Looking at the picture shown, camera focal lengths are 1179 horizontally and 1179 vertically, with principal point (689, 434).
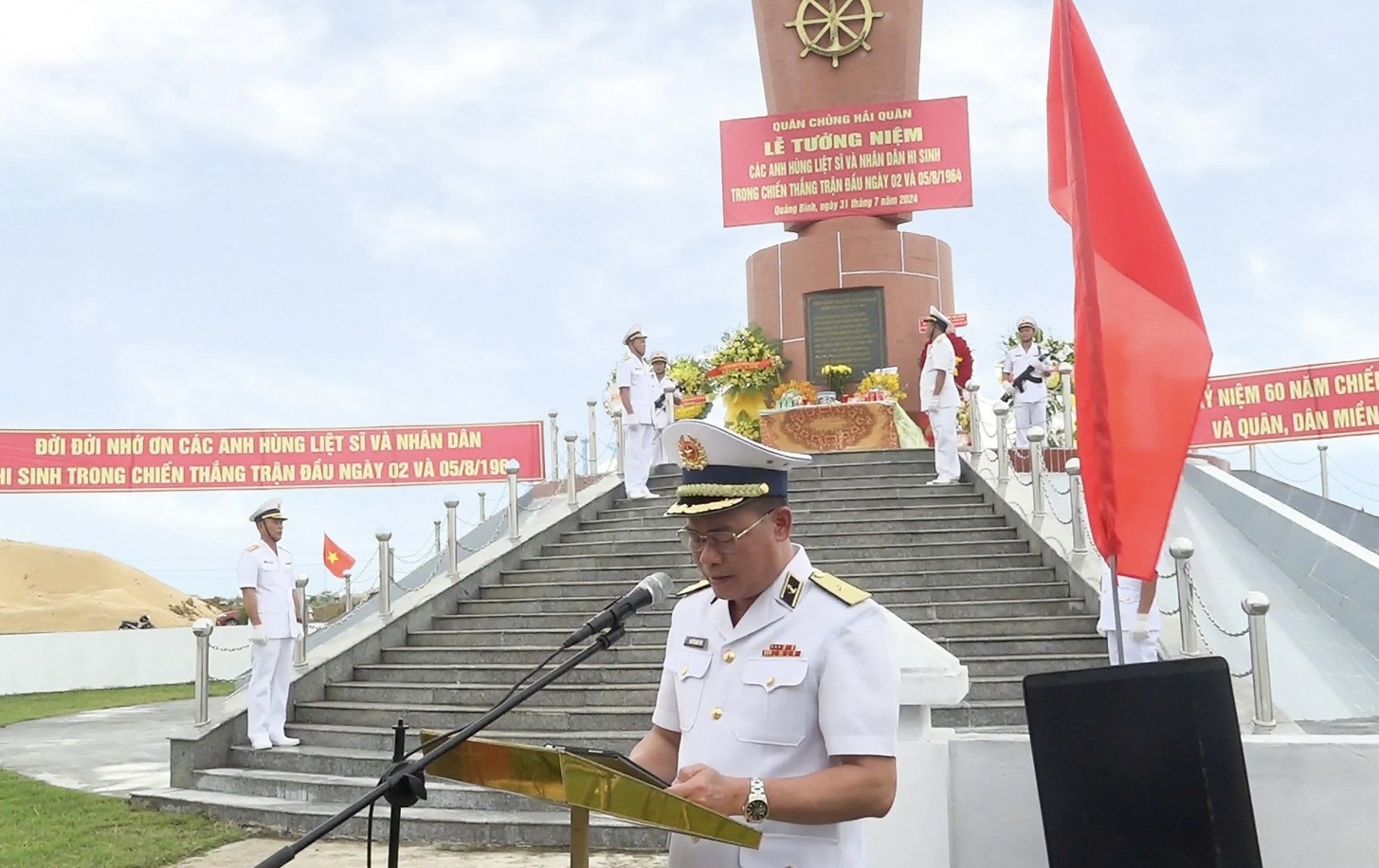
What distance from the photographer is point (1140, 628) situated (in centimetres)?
605

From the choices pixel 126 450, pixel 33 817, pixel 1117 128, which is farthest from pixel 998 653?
pixel 126 450

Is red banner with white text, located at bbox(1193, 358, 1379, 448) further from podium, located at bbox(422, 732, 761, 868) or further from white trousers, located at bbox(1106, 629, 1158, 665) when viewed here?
podium, located at bbox(422, 732, 761, 868)

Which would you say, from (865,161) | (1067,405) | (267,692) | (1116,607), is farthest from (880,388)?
(1116,607)

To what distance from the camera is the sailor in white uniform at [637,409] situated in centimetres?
1215

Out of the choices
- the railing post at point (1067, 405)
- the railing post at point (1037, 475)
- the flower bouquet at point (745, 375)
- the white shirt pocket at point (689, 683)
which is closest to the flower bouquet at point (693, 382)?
the flower bouquet at point (745, 375)

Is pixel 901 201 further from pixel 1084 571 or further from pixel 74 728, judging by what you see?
pixel 74 728

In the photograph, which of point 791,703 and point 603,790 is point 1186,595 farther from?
point 603,790

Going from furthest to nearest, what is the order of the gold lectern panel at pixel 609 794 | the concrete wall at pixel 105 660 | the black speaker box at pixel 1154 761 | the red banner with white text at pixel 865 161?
the concrete wall at pixel 105 660 → the red banner with white text at pixel 865 161 → the black speaker box at pixel 1154 761 → the gold lectern panel at pixel 609 794

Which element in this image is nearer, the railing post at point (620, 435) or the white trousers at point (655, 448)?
the white trousers at point (655, 448)

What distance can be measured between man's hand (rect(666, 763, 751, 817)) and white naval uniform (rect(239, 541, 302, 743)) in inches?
263

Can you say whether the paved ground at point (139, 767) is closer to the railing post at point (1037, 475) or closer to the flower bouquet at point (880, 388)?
the railing post at point (1037, 475)

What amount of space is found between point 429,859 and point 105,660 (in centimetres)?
1461

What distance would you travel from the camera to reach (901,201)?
1698cm

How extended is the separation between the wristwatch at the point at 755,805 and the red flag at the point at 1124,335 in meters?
1.64
